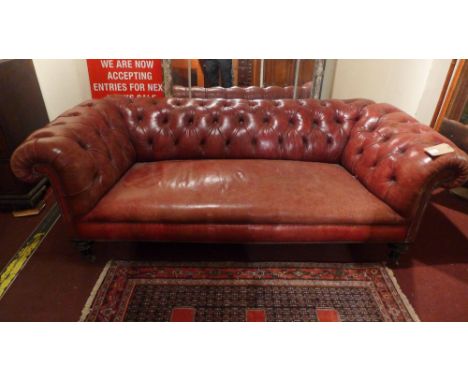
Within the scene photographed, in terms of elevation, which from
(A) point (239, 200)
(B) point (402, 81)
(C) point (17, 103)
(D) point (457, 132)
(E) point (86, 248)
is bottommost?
(E) point (86, 248)

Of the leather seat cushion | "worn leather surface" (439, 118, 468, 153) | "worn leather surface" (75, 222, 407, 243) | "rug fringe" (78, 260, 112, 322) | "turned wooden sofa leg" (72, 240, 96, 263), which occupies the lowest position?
"rug fringe" (78, 260, 112, 322)

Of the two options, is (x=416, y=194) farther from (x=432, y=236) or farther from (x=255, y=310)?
(x=255, y=310)

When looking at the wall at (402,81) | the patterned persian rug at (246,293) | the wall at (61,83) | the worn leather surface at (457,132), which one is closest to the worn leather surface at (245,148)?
the patterned persian rug at (246,293)

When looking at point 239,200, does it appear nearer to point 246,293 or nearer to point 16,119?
point 246,293

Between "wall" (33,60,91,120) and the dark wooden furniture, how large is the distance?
0.28 meters

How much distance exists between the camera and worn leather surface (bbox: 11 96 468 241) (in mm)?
1369

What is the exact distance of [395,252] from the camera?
5.27 ft

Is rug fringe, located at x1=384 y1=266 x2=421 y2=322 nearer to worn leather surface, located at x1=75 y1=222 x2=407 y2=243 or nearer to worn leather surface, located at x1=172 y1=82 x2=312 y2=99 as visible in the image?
worn leather surface, located at x1=75 y1=222 x2=407 y2=243

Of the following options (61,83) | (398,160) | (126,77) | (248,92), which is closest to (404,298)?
(398,160)

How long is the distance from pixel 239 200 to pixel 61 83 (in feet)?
7.38

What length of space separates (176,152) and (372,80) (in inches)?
85.7

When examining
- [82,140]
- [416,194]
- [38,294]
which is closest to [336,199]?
[416,194]

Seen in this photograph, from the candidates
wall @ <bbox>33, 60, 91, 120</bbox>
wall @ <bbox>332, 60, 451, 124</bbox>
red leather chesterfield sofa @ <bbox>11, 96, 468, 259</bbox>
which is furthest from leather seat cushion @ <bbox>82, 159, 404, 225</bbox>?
wall @ <bbox>332, 60, 451, 124</bbox>

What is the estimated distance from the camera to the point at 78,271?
1.59m
